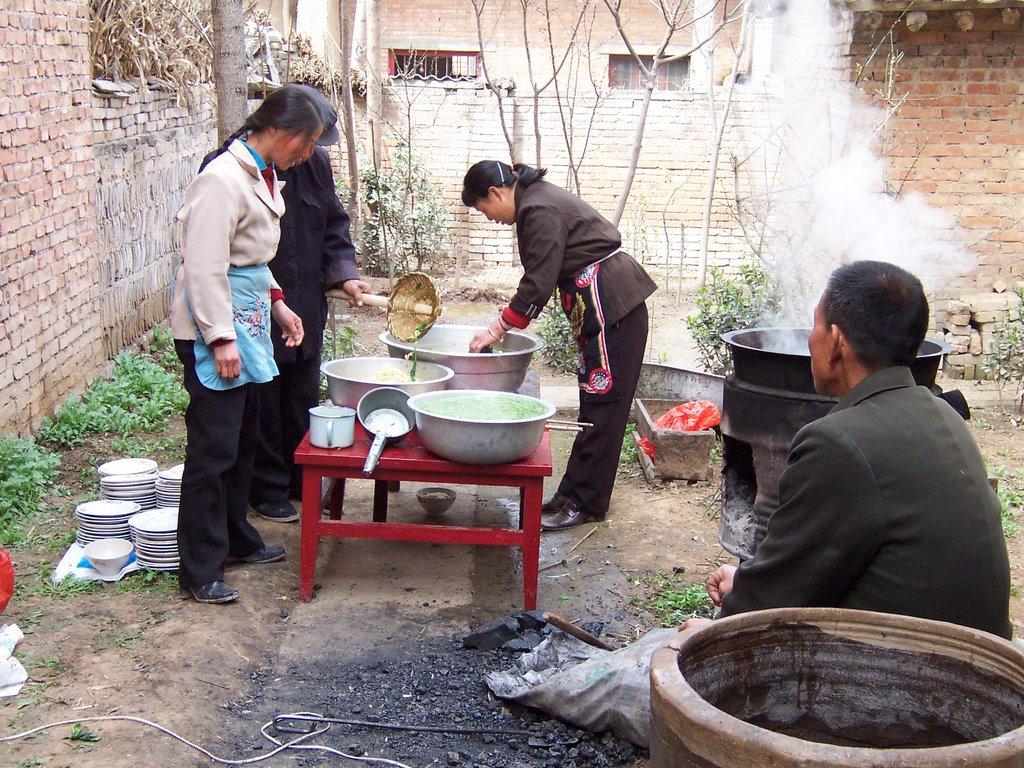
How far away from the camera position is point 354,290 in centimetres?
536

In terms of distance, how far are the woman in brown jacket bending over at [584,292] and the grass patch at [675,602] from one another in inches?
34.0

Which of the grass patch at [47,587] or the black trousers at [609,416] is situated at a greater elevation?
the black trousers at [609,416]

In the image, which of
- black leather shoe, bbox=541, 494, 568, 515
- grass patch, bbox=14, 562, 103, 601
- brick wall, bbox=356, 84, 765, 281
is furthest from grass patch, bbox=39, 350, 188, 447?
brick wall, bbox=356, 84, 765, 281

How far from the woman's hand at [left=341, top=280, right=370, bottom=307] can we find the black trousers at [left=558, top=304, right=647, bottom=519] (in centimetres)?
131

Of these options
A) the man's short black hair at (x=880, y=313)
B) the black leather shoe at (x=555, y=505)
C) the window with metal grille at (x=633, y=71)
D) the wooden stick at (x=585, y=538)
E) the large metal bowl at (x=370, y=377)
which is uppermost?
the window with metal grille at (x=633, y=71)

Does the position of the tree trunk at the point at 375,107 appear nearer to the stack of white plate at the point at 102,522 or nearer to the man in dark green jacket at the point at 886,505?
the stack of white plate at the point at 102,522

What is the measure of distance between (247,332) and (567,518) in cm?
227

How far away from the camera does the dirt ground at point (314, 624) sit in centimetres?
344

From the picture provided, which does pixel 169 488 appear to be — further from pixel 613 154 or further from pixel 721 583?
pixel 613 154

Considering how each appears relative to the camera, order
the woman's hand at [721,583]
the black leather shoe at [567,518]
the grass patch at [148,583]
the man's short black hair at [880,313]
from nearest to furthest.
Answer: the man's short black hair at [880,313], the woman's hand at [721,583], the grass patch at [148,583], the black leather shoe at [567,518]

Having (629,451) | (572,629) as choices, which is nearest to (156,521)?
(572,629)

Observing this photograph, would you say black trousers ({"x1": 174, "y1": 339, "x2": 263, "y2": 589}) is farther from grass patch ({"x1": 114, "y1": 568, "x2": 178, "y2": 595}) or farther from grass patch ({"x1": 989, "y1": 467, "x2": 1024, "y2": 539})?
grass patch ({"x1": 989, "y1": 467, "x2": 1024, "y2": 539})

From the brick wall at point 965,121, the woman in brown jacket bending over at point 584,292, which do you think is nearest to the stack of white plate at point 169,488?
the woman in brown jacket bending over at point 584,292

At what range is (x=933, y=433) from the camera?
2.38m
